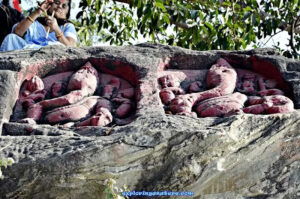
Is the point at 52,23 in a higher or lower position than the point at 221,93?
higher

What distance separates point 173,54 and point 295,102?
0.88 meters

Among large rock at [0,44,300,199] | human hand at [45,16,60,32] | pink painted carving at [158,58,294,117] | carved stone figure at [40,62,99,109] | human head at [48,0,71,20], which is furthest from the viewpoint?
human head at [48,0,71,20]

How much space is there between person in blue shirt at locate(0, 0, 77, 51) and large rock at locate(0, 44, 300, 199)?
1.32m

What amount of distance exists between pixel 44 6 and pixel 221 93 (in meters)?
1.79

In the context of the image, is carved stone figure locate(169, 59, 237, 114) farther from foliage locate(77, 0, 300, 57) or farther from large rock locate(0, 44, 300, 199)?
foliage locate(77, 0, 300, 57)

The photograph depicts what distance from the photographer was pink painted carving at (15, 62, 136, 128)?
291 cm

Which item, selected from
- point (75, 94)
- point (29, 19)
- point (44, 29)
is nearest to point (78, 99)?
point (75, 94)

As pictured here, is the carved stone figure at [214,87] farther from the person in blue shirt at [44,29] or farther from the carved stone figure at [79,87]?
the person in blue shirt at [44,29]

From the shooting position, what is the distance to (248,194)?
262cm

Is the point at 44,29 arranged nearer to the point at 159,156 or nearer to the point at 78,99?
the point at 78,99

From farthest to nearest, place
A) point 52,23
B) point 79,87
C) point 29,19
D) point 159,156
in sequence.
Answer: point 52,23
point 29,19
point 79,87
point 159,156

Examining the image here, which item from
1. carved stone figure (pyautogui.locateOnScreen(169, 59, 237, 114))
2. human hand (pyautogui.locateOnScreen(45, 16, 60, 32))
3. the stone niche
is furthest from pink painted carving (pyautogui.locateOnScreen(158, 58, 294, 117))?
human hand (pyautogui.locateOnScreen(45, 16, 60, 32))

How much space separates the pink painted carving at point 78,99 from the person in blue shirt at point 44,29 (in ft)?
3.03

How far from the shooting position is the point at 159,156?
2.48 meters
